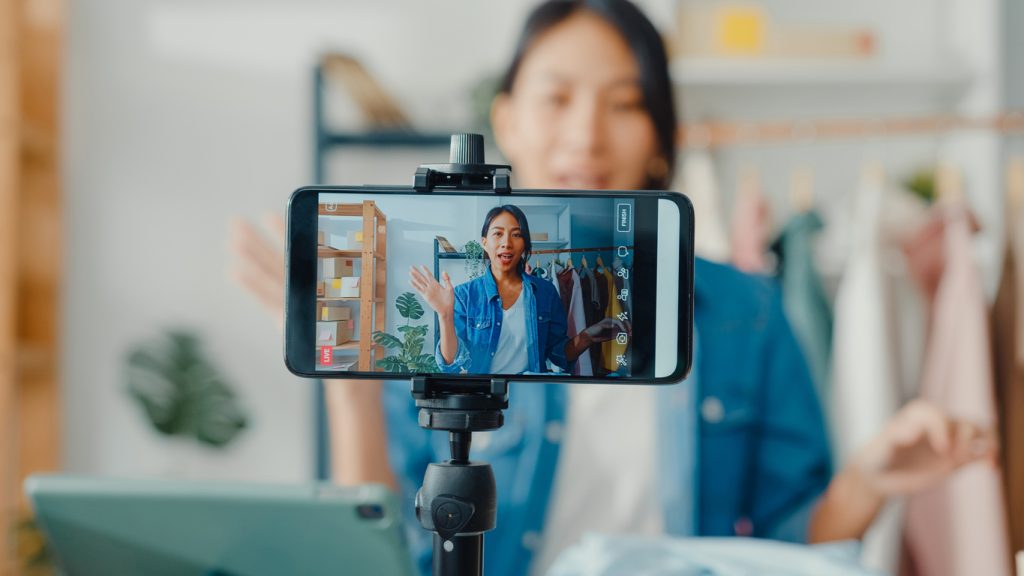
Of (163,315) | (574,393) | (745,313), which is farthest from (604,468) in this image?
(163,315)

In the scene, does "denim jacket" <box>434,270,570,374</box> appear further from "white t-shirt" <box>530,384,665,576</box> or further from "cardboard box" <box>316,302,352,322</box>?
"white t-shirt" <box>530,384,665,576</box>

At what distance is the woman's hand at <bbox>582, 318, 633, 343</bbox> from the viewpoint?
17.4 inches

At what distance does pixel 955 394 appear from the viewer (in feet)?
3.87

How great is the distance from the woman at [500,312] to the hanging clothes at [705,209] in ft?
3.21

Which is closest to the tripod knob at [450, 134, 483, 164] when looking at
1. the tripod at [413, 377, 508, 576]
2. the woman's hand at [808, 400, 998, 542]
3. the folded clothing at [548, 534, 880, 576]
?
the tripod at [413, 377, 508, 576]

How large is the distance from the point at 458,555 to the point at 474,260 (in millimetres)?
135

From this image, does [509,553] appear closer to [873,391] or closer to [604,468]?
[604,468]

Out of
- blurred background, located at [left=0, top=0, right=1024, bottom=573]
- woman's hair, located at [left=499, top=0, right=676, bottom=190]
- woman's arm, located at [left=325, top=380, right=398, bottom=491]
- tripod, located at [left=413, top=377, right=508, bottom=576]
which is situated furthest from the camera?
blurred background, located at [left=0, top=0, right=1024, bottom=573]

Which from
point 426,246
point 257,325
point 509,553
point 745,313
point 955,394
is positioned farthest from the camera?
point 257,325

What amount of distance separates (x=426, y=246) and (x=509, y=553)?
62 centimetres

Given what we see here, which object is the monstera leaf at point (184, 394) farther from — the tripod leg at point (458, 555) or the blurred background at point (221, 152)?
the tripod leg at point (458, 555)

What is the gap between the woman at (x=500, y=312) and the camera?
0.43 metres

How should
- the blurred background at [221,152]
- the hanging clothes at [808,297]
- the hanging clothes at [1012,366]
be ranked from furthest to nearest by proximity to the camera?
1. the blurred background at [221,152]
2. the hanging clothes at [808,297]
3. the hanging clothes at [1012,366]


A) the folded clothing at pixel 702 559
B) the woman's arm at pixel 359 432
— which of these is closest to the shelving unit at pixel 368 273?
the folded clothing at pixel 702 559
